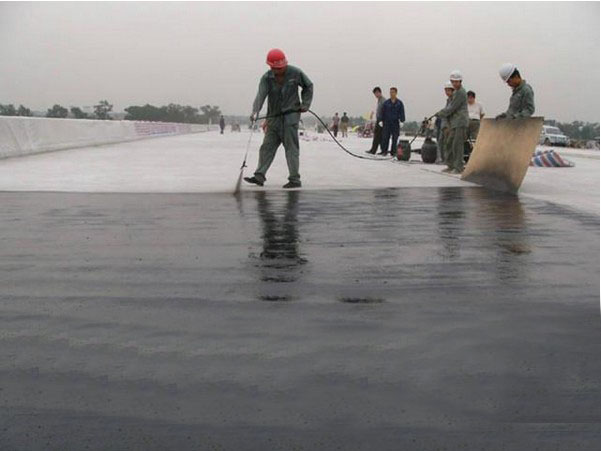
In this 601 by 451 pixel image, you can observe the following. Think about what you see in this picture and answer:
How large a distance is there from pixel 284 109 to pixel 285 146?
50 centimetres

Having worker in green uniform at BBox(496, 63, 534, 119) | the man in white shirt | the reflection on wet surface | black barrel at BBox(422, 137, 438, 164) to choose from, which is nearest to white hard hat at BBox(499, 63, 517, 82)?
worker in green uniform at BBox(496, 63, 534, 119)

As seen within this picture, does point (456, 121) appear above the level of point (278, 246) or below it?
above

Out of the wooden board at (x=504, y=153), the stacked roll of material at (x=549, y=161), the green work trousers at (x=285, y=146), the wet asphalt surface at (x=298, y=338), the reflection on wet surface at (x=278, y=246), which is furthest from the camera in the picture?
the stacked roll of material at (x=549, y=161)

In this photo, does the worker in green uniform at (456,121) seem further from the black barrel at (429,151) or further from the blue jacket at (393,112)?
the blue jacket at (393,112)

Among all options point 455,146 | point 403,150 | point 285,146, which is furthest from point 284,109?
point 403,150

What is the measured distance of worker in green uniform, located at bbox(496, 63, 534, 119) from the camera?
31.0ft

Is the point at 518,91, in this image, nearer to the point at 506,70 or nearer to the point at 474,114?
the point at 506,70

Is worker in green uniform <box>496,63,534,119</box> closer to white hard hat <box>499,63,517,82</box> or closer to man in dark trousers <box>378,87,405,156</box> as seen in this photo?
white hard hat <box>499,63,517,82</box>

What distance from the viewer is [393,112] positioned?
54.7 ft

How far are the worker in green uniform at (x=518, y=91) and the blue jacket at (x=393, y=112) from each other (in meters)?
7.12

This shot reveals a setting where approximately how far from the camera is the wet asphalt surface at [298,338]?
7.38ft

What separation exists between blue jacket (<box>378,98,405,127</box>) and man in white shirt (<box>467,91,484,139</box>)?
5.77 feet

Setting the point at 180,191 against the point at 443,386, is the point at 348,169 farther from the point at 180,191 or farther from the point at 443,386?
the point at 443,386

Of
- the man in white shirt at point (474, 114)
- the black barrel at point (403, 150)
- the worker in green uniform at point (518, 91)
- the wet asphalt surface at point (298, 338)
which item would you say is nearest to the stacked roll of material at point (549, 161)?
the man in white shirt at point (474, 114)
